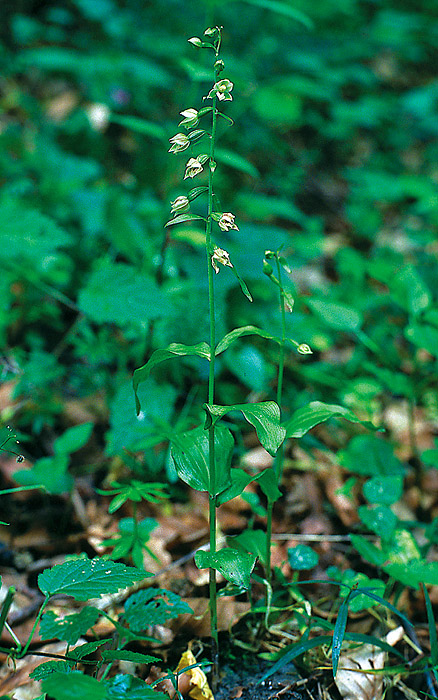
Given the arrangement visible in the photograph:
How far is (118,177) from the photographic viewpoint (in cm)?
313

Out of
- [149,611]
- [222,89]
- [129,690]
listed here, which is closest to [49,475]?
[149,611]

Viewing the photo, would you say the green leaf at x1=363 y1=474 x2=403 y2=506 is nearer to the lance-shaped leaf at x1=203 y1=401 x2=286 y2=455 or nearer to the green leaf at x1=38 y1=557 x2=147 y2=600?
the lance-shaped leaf at x1=203 y1=401 x2=286 y2=455

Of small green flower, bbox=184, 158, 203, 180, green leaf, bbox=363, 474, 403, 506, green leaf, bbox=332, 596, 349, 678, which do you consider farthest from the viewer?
green leaf, bbox=363, 474, 403, 506

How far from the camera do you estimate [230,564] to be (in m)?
Result: 1.08

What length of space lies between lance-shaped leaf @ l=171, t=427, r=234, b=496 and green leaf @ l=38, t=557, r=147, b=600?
0.71 feet

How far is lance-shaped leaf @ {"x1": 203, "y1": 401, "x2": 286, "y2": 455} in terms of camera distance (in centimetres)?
101

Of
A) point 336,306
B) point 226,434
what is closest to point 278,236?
point 336,306

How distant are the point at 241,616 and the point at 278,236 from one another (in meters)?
1.66

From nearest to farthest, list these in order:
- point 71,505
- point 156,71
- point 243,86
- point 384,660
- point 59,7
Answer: point 384,660
point 71,505
point 243,86
point 156,71
point 59,7

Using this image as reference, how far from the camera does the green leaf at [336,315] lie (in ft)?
6.34

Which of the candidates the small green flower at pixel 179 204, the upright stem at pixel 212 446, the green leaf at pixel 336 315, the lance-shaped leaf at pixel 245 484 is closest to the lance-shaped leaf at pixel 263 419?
the upright stem at pixel 212 446

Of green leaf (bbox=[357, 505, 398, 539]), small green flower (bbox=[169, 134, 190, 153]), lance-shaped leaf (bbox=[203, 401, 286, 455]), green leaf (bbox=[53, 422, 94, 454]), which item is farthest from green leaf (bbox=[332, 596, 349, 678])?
small green flower (bbox=[169, 134, 190, 153])

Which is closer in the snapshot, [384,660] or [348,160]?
[384,660]

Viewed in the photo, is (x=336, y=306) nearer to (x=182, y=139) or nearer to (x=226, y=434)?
(x=226, y=434)
